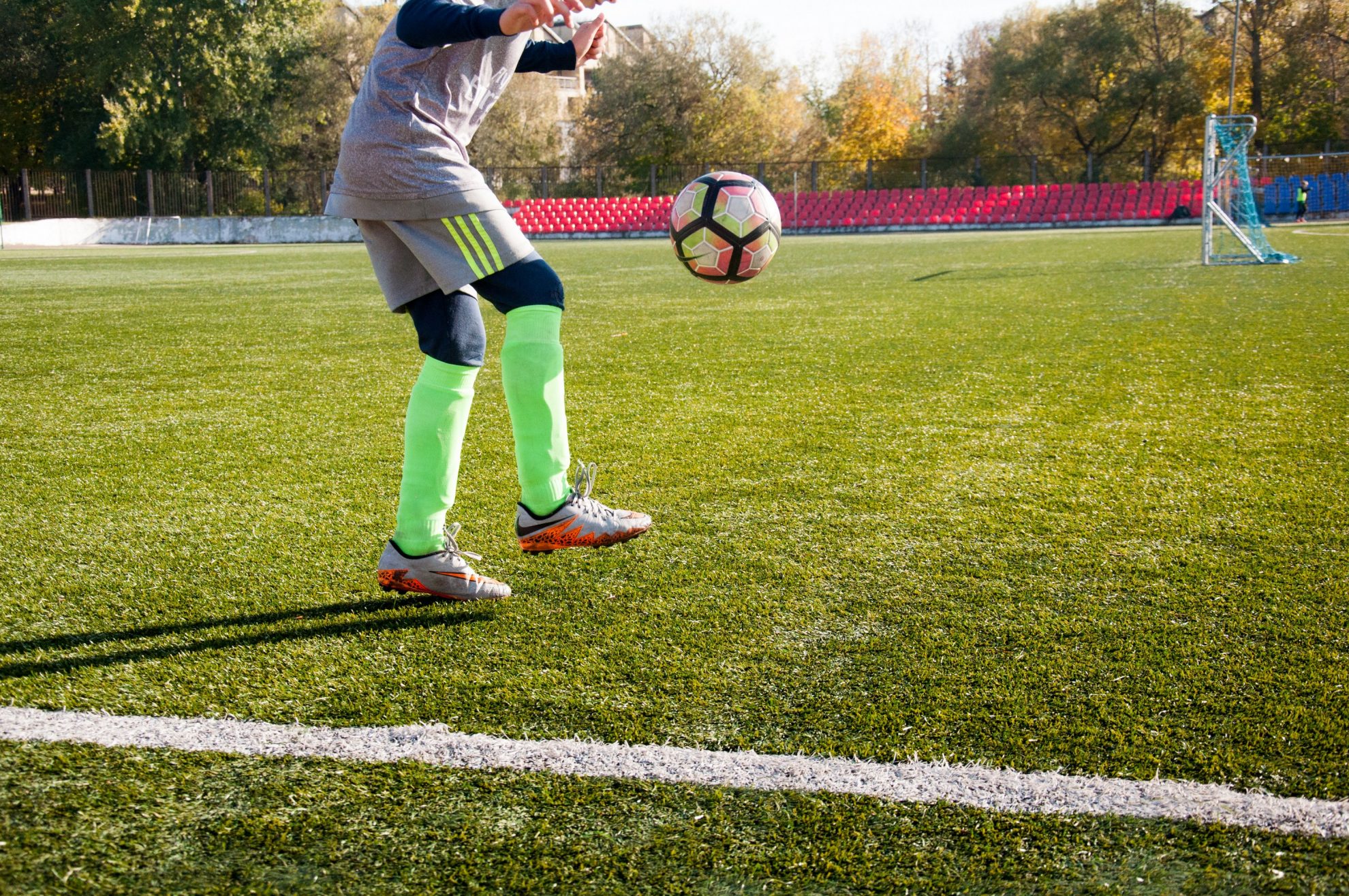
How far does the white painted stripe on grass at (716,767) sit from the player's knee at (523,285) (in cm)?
128

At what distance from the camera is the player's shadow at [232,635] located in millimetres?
2537

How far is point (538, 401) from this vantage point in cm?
299

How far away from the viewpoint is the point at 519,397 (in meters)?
2.99

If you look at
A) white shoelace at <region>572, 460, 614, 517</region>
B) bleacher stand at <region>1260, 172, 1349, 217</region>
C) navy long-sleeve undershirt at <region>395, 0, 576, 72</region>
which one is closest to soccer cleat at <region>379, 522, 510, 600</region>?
white shoelace at <region>572, 460, 614, 517</region>

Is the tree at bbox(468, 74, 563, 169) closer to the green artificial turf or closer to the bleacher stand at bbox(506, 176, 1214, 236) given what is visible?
the bleacher stand at bbox(506, 176, 1214, 236)

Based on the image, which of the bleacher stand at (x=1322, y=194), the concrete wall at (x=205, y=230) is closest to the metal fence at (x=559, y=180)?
the concrete wall at (x=205, y=230)

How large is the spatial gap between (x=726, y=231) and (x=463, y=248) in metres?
1.76

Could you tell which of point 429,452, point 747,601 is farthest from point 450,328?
point 747,601

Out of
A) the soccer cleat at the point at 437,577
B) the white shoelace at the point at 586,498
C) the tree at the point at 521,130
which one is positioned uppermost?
the tree at the point at 521,130

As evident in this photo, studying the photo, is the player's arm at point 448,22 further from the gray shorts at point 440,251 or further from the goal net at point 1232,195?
the goal net at point 1232,195

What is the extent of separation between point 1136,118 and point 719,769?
192 ft

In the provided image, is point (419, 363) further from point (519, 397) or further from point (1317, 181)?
point (1317, 181)

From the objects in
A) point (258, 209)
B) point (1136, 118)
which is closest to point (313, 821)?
point (258, 209)

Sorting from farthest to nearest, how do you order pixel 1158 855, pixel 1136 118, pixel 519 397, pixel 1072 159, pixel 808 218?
pixel 1136 118 → pixel 1072 159 → pixel 808 218 → pixel 519 397 → pixel 1158 855
